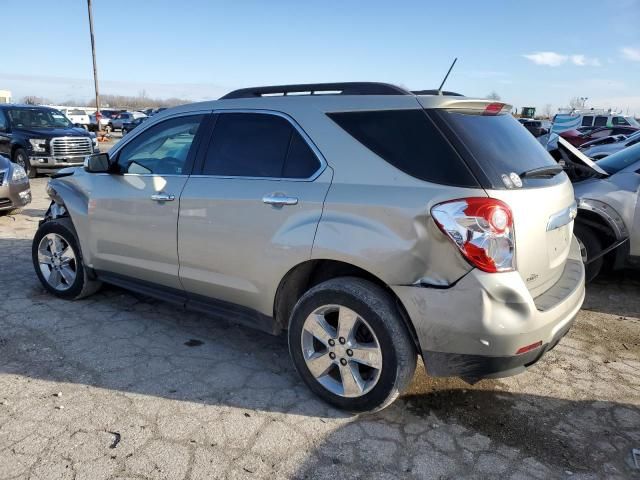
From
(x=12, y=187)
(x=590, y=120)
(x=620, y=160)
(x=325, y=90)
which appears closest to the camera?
(x=325, y=90)

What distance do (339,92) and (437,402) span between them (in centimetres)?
202

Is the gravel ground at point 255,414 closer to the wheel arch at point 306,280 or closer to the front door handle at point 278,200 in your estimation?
the wheel arch at point 306,280

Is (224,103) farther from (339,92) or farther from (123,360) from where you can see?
(123,360)

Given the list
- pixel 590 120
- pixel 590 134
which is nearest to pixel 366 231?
pixel 590 134

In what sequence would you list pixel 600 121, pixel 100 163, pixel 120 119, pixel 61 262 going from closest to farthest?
pixel 100 163 → pixel 61 262 → pixel 600 121 → pixel 120 119

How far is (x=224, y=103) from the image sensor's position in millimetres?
3598

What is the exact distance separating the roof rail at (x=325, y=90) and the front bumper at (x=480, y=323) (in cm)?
118

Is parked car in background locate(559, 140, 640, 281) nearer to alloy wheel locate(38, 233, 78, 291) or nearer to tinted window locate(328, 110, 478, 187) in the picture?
tinted window locate(328, 110, 478, 187)

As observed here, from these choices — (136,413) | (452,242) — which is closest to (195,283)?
(136,413)

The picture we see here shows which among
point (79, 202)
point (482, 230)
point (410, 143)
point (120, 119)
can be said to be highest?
point (410, 143)

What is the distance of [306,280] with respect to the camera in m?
3.21

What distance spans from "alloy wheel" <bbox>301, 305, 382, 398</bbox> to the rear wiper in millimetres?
1222

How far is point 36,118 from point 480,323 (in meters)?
14.0

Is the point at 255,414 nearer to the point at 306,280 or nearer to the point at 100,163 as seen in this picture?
the point at 306,280
